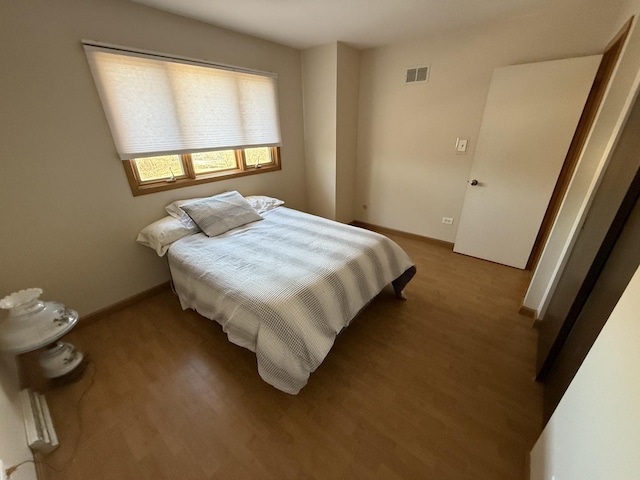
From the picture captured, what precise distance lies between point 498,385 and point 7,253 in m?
3.17

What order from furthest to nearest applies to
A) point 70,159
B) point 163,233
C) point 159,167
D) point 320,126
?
point 320,126 < point 159,167 < point 163,233 < point 70,159

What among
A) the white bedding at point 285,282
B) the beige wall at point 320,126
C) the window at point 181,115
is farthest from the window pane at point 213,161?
the beige wall at point 320,126

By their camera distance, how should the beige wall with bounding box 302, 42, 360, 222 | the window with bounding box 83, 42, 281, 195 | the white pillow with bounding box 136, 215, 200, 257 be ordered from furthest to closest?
the beige wall with bounding box 302, 42, 360, 222 < the white pillow with bounding box 136, 215, 200, 257 < the window with bounding box 83, 42, 281, 195

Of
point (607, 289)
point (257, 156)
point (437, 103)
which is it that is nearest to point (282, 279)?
point (607, 289)

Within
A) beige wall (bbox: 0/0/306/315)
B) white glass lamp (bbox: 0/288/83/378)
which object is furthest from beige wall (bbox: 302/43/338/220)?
white glass lamp (bbox: 0/288/83/378)

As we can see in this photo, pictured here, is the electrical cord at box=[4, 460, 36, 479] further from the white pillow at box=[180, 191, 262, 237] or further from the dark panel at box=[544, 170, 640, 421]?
the dark panel at box=[544, 170, 640, 421]

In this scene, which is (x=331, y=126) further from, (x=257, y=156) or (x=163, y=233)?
(x=163, y=233)

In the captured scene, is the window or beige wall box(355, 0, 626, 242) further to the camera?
beige wall box(355, 0, 626, 242)

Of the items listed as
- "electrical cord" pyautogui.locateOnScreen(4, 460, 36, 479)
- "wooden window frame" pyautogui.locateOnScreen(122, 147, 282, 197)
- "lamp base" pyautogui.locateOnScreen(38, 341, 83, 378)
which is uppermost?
"wooden window frame" pyautogui.locateOnScreen(122, 147, 282, 197)

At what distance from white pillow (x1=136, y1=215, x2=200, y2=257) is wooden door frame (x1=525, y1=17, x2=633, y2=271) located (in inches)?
122

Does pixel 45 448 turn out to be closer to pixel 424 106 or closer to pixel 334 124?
pixel 334 124

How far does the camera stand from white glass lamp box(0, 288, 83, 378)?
1310 millimetres

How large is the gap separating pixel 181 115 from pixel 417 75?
246 cm

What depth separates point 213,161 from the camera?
8.71 ft
